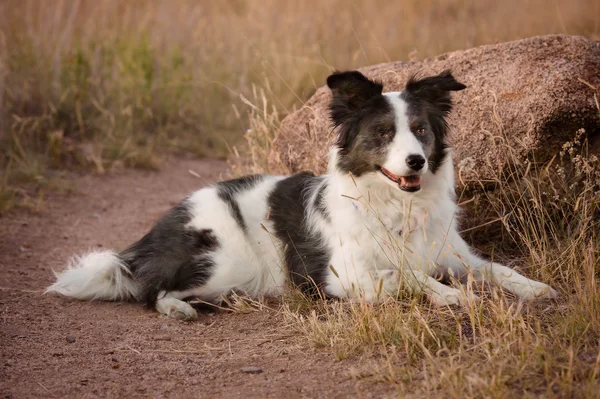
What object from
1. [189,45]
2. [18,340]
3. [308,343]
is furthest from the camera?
[189,45]

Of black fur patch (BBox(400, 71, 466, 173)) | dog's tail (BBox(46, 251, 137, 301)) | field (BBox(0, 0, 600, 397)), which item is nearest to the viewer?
field (BBox(0, 0, 600, 397))

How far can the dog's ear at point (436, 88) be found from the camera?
4.66 metres

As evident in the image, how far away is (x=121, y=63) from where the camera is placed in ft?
32.4

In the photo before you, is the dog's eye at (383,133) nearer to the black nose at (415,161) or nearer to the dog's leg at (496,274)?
the black nose at (415,161)

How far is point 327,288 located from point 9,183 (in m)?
5.10

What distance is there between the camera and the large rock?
5.09 meters

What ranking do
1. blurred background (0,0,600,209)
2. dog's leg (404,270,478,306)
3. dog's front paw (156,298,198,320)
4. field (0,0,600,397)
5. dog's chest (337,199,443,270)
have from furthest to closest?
1. blurred background (0,0,600,209)
2. dog's front paw (156,298,198,320)
3. dog's chest (337,199,443,270)
4. dog's leg (404,270,478,306)
5. field (0,0,600,397)

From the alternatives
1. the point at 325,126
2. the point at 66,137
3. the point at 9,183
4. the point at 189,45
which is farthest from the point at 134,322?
the point at 189,45

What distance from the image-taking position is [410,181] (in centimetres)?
442

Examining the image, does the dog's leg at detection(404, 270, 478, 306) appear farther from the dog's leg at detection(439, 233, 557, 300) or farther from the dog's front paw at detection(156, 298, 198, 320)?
the dog's front paw at detection(156, 298, 198, 320)

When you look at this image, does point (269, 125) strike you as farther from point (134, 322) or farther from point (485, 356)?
point (485, 356)

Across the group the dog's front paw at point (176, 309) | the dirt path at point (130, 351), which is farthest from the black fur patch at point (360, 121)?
the dog's front paw at point (176, 309)

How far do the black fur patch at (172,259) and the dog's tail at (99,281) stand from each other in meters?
0.08

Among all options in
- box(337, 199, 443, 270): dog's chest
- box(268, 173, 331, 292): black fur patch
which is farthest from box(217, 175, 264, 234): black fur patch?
box(337, 199, 443, 270): dog's chest
